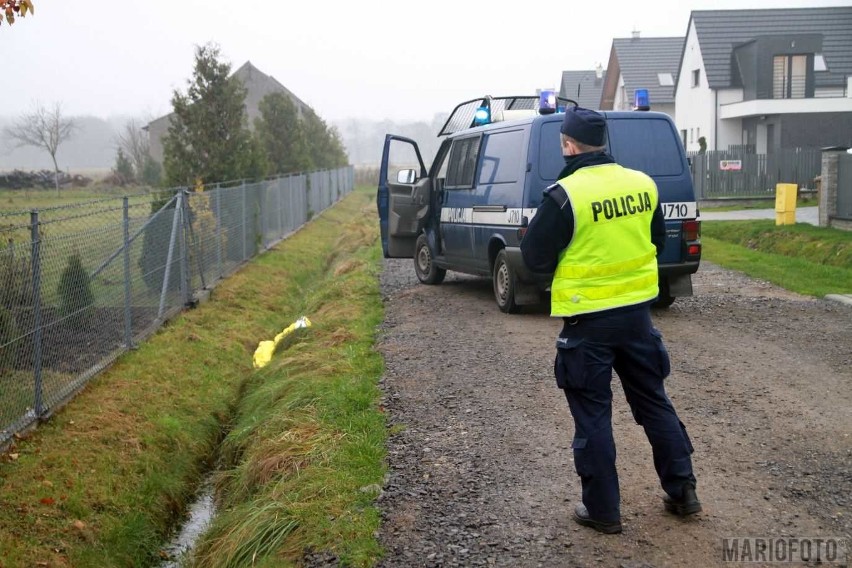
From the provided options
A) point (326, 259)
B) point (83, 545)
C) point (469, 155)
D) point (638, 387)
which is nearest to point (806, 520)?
point (638, 387)

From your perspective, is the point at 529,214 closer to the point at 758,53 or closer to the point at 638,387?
the point at 638,387

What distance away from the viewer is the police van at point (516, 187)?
33.0 ft

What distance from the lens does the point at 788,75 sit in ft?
128

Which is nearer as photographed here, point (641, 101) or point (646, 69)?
point (641, 101)

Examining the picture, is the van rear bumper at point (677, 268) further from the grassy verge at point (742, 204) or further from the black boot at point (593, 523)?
the grassy verge at point (742, 204)

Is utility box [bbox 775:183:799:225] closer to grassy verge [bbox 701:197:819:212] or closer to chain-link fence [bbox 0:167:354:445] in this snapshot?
grassy verge [bbox 701:197:819:212]

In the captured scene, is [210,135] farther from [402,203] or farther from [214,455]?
[214,455]

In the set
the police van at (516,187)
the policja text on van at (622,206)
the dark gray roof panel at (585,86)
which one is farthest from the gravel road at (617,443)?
the dark gray roof panel at (585,86)

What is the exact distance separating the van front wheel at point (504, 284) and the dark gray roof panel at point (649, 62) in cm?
4116

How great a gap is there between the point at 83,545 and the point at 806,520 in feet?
13.7

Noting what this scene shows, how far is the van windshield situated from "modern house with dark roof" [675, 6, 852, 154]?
95.5 feet

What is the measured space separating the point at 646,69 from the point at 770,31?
33.6 feet

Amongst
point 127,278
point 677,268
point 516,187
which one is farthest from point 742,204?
point 127,278

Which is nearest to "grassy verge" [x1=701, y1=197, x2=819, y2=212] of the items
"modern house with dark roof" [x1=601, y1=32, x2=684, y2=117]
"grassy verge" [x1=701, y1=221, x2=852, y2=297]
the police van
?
"grassy verge" [x1=701, y1=221, x2=852, y2=297]
